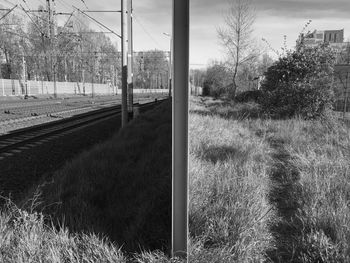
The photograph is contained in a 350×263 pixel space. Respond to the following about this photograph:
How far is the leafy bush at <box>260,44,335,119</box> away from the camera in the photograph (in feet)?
40.5

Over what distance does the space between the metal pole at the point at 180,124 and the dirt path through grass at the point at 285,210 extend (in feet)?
3.09

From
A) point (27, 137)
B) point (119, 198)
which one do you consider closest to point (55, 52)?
point (27, 137)

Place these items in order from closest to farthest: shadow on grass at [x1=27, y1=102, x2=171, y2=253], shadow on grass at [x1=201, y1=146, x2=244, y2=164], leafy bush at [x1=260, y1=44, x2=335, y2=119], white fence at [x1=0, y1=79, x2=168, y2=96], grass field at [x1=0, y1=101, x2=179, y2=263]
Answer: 1. grass field at [x1=0, y1=101, x2=179, y2=263]
2. shadow on grass at [x1=27, y1=102, x2=171, y2=253]
3. shadow on grass at [x1=201, y1=146, x2=244, y2=164]
4. leafy bush at [x1=260, y1=44, x2=335, y2=119]
5. white fence at [x1=0, y1=79, x2=168, y2=96]

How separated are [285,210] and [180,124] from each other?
2229mm

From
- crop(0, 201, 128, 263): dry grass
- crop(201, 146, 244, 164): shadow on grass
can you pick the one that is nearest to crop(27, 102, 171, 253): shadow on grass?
crop(0, 201, 128, 263): dry grass

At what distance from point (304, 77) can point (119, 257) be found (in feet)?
40.5

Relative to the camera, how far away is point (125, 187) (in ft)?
15.4

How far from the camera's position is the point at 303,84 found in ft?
41.8

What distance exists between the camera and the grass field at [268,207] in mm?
2777

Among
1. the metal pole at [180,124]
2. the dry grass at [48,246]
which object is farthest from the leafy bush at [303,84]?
the dry grass at [48,246]

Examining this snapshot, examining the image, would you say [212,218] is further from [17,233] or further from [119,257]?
[17,233]

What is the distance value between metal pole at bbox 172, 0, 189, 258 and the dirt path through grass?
Result: 0.94m

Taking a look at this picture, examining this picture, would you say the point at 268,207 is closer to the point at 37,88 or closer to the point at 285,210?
the point at 285,210

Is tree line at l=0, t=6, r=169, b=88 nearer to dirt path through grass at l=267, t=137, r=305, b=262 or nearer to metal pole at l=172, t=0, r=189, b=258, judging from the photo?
dirt path through grass at l=267, t=137, r=305, b=262
